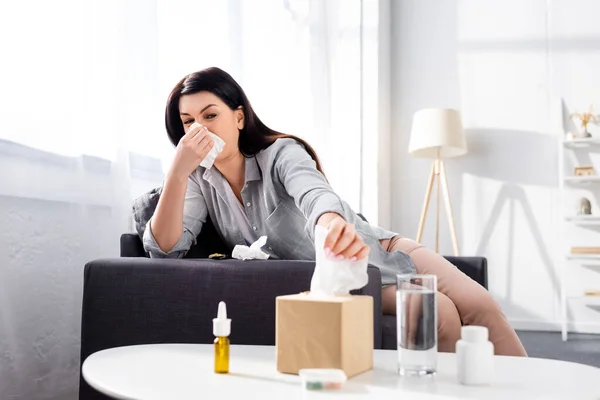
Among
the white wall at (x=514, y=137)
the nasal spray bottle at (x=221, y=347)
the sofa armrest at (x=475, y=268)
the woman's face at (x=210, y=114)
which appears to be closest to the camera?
the nasal spray bottle at (x=221, y=347)

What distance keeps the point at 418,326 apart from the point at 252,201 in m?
0.94

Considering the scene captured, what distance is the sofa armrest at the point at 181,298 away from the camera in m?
1.23

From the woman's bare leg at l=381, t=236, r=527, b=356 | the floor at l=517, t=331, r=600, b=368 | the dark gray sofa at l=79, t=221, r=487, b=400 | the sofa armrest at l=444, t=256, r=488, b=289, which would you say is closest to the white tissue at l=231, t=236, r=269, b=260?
the dark gray sofa at l=79, t=221, r=487, b=400

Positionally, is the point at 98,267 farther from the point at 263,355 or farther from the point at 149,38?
the point at 149,38

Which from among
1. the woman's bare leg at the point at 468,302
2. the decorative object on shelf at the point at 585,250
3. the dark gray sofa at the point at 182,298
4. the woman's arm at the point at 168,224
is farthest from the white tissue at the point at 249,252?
the decorative object on shelf at the point at 585,250

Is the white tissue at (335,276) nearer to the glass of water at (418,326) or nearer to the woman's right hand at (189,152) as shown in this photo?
the glass of water at (418,326)

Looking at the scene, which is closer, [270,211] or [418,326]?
[418,326]

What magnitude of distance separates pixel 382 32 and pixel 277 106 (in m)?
1.60

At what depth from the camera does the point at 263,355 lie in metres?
0.99

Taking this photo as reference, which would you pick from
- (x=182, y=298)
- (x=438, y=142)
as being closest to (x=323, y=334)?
(x=182, y=298)

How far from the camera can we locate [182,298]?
4.17 feet

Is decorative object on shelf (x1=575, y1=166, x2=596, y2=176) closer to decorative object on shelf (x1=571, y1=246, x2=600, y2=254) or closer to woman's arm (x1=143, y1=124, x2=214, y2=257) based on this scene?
decorative object on shelf (x1=571, y1=246, x2=600, y2=254)

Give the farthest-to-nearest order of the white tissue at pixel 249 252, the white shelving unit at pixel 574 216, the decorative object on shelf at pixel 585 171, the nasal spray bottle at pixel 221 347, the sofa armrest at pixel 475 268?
the decorative object on shelf at pixel 585 171, the white shelving unit at pixel 574 216, the sofa armrest at pixel 475 268, the white tissue at pixel 249 252, the nasal spray bottle at pixel 221 347

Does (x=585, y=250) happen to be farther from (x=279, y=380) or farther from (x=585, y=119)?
(x=279, y=380)
